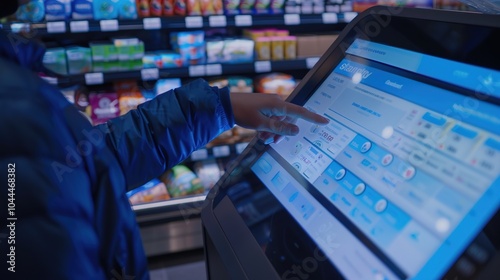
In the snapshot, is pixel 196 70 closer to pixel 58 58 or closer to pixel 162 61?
pixel 162 61

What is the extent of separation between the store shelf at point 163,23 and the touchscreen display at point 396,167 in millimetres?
2043

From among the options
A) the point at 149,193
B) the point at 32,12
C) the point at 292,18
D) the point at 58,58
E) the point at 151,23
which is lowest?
the point at 149,193

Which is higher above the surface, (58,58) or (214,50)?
(214,50)

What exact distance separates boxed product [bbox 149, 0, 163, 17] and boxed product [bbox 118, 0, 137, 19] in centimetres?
11

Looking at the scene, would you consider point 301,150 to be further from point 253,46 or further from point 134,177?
point 253,46

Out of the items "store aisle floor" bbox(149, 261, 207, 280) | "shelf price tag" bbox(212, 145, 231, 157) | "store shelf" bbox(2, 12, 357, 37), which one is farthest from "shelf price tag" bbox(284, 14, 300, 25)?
"store aisle floor" bbox(149, 261, 207, 280)

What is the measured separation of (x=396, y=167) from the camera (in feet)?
1.96

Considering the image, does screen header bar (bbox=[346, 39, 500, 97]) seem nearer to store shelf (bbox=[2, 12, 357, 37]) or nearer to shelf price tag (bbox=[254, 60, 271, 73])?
store shelf (bbox=[2, 12, 357, 37])

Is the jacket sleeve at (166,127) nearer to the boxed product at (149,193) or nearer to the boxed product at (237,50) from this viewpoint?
the boxed product at (149,193)

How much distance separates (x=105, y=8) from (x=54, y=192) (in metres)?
2.31

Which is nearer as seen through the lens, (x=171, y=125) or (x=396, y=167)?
(x=396, y=167)

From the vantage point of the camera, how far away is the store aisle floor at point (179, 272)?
8.39ft

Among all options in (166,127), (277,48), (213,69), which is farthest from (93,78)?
(166,127)

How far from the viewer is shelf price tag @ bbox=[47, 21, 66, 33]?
2.51 m
